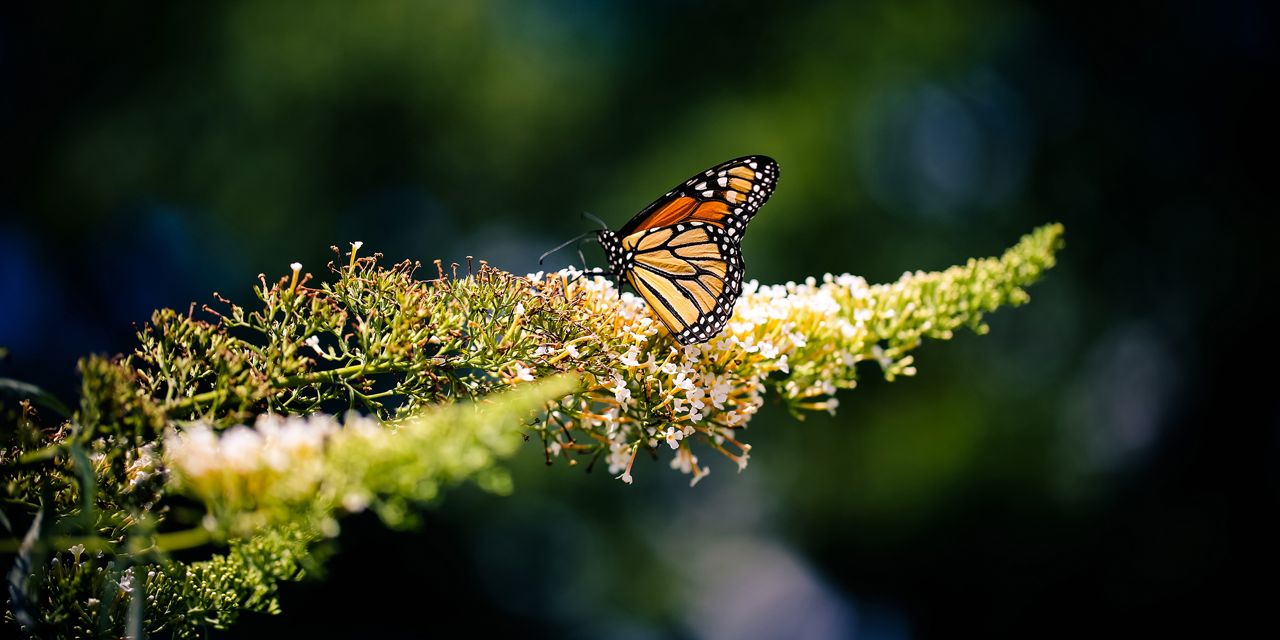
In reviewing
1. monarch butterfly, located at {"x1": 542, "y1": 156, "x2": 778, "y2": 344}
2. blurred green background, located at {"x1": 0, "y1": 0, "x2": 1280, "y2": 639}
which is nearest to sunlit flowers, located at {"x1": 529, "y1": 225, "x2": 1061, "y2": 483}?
monarch butterfly, located at {"x1": 542, "y1": 156, "x2": 778, "y2": 344}

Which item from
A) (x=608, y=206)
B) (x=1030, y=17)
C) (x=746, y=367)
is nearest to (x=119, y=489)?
(x=746, y=367)

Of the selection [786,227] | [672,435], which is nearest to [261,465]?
[672,435]

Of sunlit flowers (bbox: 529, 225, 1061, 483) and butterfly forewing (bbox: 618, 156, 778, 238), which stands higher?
butterfly forewing (bbox: 618, 156, 778, 238)

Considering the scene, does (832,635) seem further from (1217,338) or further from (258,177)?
(258,177)

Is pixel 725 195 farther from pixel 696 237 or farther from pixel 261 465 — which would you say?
pixel 261 465

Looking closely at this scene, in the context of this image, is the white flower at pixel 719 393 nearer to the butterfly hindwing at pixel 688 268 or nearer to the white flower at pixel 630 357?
the white flower at pixel 630 357

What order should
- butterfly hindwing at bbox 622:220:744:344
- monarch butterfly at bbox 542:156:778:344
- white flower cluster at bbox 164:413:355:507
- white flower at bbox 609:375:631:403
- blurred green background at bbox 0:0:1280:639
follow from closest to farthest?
white flower cluster at bbox 164:413:355:507, white flower at bbox 609:375:631:403, butterfly hindwing at bbox 622:220:744:344, monarch butterfly at bbox 542:156:778:344, blurred green background at bbox 0:0:1280:639

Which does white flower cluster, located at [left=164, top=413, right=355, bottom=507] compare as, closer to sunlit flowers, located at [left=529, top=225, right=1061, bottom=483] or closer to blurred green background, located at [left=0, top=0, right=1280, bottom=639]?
sunlit flowers, located at [left=529, top=225, right=1061, bottom=483]
